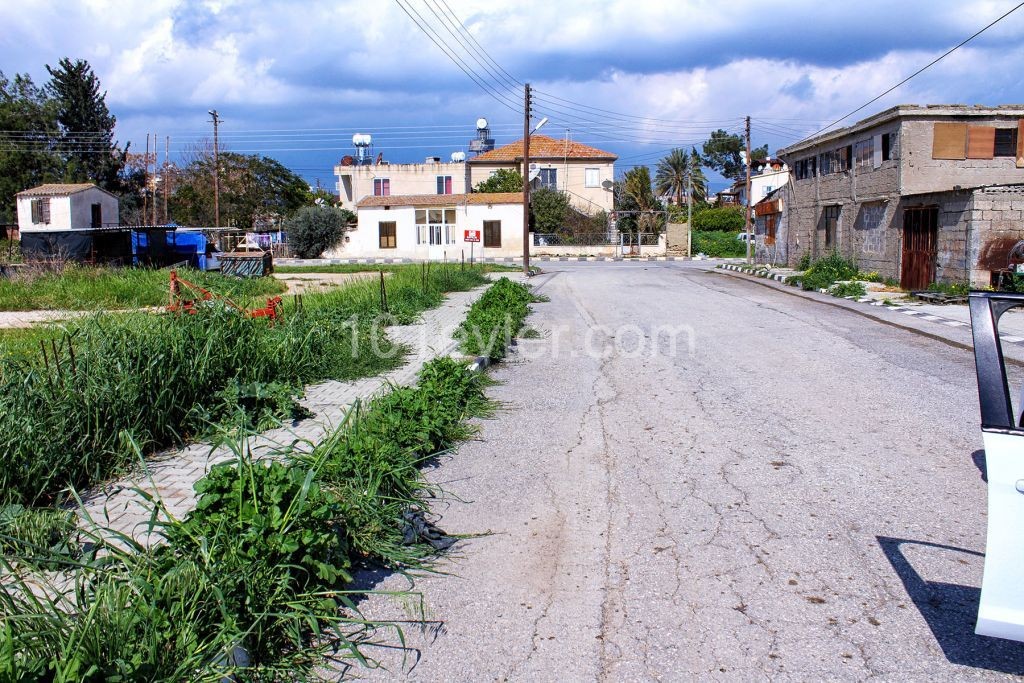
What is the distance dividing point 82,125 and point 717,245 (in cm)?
4909

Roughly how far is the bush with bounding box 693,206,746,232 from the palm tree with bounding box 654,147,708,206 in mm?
18458

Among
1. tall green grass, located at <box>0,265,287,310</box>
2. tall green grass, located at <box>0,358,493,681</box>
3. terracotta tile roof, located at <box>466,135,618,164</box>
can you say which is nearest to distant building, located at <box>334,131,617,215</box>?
terracotta tile roof, located at <box>466,135,618,164</box>

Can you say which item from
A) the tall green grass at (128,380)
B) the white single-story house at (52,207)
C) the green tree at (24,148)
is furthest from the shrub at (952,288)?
the green tree at (24,148)

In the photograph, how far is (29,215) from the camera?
4694 cm

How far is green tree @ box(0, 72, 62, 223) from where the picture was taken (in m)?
60.9

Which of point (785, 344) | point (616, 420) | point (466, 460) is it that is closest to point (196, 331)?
point (466, 460)

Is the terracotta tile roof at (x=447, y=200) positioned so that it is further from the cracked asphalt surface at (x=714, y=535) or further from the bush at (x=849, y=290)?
the cracked asphalt surface at (x=714, y=535)

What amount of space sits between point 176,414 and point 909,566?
5649 millimetres

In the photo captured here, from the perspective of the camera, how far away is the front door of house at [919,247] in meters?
23.6

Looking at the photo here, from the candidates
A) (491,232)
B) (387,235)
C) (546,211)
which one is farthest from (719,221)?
(387,235)

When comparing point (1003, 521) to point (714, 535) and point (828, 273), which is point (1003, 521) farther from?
point (828, 273)

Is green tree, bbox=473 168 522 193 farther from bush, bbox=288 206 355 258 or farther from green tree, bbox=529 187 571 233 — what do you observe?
bush, bbox=288 206 355 258

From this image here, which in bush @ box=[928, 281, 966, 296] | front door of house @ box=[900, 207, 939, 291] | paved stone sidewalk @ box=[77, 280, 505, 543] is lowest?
paved stone sidewalk @ box=[77, 280, 505, 543]

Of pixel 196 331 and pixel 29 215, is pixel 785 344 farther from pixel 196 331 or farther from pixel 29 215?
pixel 29 215
